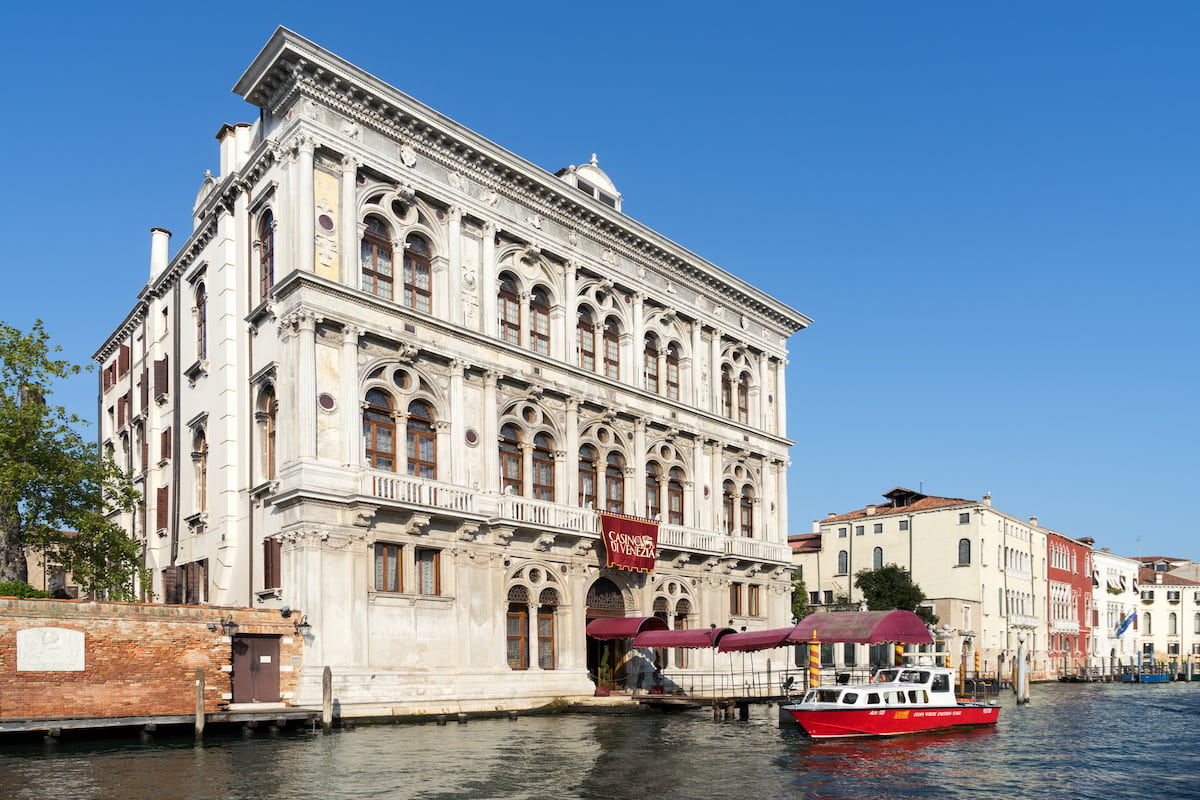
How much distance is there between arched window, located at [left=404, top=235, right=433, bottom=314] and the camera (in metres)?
34.4

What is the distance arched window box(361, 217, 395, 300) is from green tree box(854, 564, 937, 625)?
38.8m

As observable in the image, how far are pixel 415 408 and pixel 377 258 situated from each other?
14.7 ft

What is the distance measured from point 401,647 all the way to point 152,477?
48.8 feet

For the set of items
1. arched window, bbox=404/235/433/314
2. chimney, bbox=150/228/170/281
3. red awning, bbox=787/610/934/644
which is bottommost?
red awning, bbox=787/610/934/644

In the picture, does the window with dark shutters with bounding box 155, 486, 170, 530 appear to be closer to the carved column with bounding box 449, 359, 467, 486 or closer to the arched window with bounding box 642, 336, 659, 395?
the carved column with bounding box 449, 359, 467, 486

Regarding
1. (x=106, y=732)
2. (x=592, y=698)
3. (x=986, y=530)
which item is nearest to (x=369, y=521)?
(x=106, y=732)

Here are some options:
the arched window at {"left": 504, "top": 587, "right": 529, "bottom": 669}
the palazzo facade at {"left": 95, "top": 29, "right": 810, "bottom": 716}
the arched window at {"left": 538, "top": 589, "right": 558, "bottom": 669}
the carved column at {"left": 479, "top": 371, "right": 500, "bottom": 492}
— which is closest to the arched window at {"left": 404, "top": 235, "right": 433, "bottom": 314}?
the palazzo facade at {"left": 95, "top": 29, "right": 810, "bottom": 716}

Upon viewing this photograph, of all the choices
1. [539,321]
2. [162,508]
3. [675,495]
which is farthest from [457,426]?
[162,508]

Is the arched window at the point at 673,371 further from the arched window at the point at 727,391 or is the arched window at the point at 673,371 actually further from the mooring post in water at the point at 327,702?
the mooring post in water at the point at 327,702

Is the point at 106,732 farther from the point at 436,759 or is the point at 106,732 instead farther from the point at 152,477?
the point at 152,477

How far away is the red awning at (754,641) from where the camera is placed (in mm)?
36500

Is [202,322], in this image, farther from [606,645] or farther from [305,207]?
[606,645]

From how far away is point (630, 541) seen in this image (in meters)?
39.2

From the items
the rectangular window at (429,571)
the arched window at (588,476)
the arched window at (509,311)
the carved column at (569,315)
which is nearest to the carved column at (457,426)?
the rectangular window at (429,571)
